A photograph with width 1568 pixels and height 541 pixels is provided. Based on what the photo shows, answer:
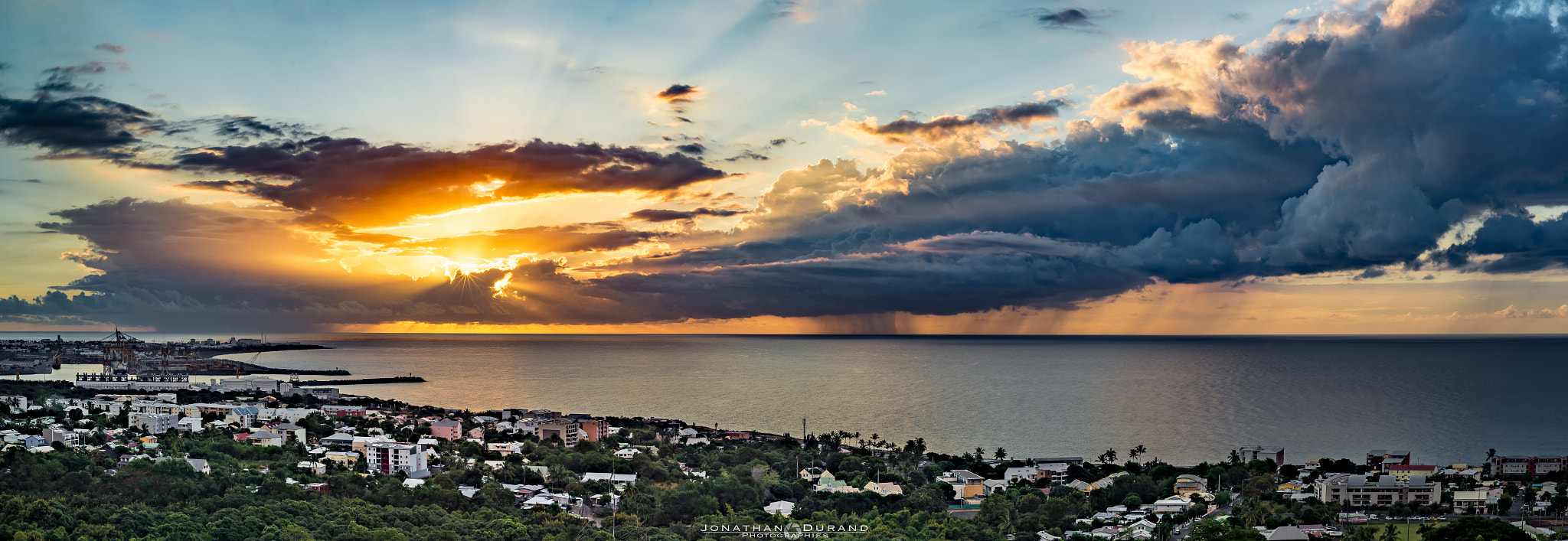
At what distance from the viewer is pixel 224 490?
20.3m

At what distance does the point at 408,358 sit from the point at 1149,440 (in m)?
119

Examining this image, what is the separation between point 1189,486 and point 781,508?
44.5 feet

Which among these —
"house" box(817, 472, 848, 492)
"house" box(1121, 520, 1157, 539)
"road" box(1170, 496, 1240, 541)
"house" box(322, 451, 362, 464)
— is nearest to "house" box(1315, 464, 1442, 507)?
"road" box(1170, 496, 1240, 541)

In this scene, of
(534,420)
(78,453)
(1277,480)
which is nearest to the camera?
(78,453)

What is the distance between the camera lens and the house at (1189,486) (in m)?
26.8

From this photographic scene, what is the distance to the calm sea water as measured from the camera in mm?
44406

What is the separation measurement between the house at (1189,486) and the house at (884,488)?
866 cm

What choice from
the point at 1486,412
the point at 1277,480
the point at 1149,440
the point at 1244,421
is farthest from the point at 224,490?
the point at 1486,412

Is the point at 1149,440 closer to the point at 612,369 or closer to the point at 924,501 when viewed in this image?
the point at 924,501

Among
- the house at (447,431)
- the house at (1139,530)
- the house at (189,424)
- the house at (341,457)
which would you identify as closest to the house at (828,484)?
the house at (1139,530)

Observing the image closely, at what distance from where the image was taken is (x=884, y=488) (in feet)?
84.3

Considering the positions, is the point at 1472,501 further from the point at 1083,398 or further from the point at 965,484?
the point at 1083,398

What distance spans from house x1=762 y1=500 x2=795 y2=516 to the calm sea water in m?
20.1

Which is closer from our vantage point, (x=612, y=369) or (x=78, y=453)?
(x=78, y=453)
